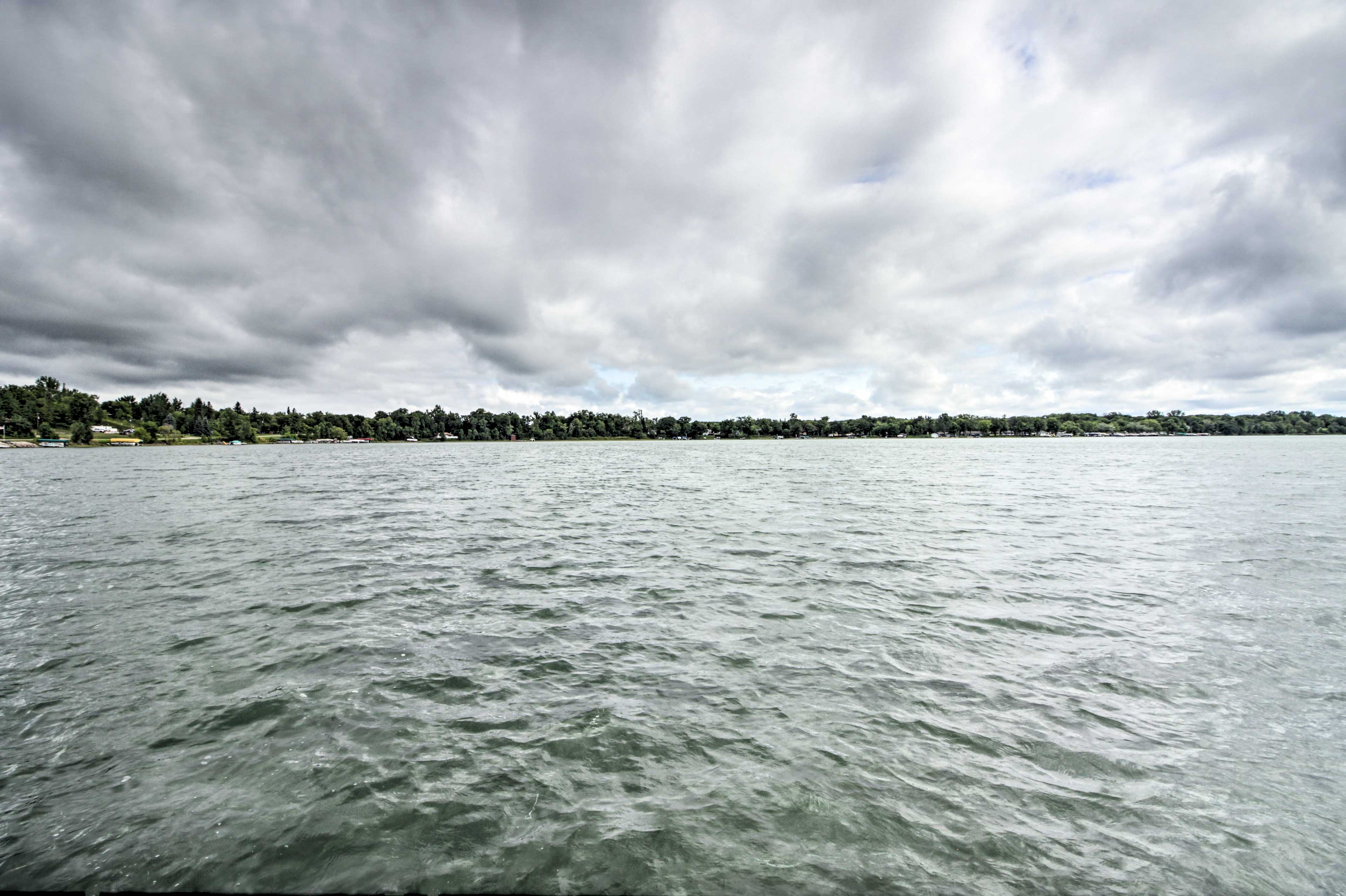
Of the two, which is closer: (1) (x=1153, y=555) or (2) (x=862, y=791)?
(2) (x=862, y=791)

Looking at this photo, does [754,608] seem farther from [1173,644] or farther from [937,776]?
[1173,644]

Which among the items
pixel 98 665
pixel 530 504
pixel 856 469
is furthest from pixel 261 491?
pixel 856 469

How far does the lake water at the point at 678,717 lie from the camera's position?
5605 mm

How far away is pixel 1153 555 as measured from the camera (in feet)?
65.9

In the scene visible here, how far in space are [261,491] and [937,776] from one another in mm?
54655

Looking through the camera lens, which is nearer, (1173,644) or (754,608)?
(1173,644)

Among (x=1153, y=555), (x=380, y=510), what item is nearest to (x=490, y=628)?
(x=1153, y=555)

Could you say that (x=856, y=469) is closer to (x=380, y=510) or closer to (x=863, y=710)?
(x=380, y=510)

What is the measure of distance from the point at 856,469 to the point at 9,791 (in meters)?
75.6

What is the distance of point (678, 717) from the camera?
8.48 meters

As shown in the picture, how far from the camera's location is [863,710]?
341 inches

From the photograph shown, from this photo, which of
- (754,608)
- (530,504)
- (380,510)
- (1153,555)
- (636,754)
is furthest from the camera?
(530,504)

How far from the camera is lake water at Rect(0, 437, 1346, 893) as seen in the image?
561cm

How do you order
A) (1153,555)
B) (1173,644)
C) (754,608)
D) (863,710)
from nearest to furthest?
(863,710) → (1173,644) → (754,608) → (1153,555)
